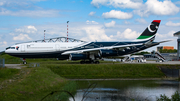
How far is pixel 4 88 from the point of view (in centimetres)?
1638

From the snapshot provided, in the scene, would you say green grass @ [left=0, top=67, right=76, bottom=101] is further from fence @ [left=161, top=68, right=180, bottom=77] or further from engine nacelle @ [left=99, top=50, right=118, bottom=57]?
fence @ [left=161, top=68, right=180, bottom=77]

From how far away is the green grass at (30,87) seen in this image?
50.2 ft

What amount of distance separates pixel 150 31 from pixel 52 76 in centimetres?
2590

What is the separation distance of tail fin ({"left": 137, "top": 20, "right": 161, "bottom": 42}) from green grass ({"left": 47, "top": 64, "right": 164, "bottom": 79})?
10761mm

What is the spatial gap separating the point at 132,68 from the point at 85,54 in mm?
9086

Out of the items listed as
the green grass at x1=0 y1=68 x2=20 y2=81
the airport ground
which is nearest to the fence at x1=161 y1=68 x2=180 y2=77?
the airport ground

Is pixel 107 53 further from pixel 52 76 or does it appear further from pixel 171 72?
pixel 52 76

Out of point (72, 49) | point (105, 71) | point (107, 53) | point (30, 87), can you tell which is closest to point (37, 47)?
point (72, 49)

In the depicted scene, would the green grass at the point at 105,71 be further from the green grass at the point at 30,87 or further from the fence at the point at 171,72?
the green grass at the point at 30,87

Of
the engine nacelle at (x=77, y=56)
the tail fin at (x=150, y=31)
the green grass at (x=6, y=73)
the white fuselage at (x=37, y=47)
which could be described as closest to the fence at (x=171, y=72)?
the tail fin at (x=150, y=31)

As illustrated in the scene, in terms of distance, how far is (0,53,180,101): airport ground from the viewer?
16297 millimetres

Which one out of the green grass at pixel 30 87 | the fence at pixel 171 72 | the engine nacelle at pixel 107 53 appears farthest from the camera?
the engine nacelle at pixel 107 53

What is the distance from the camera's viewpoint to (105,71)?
1172 inches

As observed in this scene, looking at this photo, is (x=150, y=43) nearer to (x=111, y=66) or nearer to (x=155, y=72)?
(x=155, y=72)
